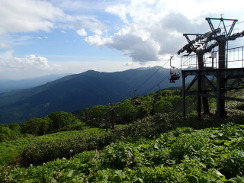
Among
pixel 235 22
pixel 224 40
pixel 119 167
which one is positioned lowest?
pixel 119 167

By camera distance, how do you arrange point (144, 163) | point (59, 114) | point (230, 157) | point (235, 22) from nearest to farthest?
point (230, 157) → point (144, 163) → point (235, 22) → point (59, 114)

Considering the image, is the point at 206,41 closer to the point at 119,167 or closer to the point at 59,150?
the point at 119,167

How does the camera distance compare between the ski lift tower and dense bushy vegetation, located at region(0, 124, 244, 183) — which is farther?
the ski lift tower

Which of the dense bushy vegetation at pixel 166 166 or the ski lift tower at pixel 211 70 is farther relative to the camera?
the ski lift tower at pixel 211 70

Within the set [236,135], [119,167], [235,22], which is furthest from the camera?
[235,22]

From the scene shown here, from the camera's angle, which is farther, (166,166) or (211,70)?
(211,70)

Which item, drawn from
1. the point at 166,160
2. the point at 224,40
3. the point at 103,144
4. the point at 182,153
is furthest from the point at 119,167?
the point at 224,40

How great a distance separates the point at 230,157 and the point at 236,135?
13.2 feet

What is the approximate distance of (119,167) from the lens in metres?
7.86

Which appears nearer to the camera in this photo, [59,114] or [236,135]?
[236,135]

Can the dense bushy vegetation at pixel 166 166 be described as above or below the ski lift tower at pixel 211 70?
below

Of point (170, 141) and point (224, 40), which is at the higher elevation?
point (224, 40)

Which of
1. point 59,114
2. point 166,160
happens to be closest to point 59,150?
point 166,160

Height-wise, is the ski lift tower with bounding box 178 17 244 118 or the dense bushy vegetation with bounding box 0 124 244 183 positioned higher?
the ski lift tower with bounding box 178 17 244 118
